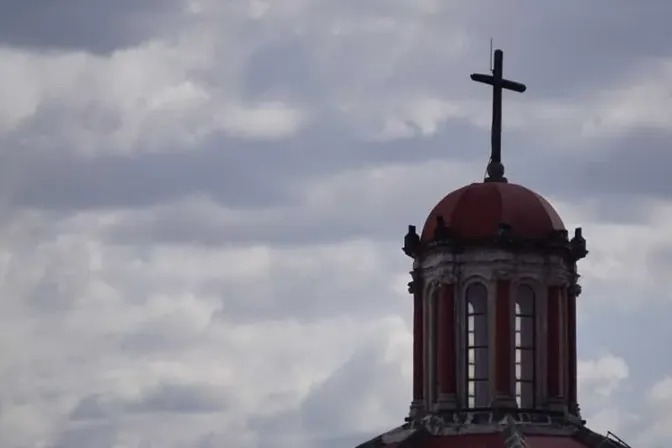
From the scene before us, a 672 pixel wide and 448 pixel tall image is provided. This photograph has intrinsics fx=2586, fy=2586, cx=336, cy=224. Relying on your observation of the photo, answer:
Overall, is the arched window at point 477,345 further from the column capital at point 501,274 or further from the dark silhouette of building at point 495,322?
the column capital at point 501,274

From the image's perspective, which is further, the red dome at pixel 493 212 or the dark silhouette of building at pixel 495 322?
the red dome at pixel 493 212

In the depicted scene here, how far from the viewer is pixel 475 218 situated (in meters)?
76.1

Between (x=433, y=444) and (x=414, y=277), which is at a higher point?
(x=414, y=277)

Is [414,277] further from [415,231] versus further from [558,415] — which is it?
[558,415]

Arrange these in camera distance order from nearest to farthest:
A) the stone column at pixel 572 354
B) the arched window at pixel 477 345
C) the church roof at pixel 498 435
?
the church roof at pixel 498 435 → the arched window at pixel 477 345 → the stone column at pixel 572 354

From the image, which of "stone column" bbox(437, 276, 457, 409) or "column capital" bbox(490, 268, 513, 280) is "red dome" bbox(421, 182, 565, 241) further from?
"stone column" bbox(437, 276, 457, 409)

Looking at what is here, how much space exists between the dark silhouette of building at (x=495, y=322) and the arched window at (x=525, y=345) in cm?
3

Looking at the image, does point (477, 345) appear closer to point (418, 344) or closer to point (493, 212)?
point (418, 344)

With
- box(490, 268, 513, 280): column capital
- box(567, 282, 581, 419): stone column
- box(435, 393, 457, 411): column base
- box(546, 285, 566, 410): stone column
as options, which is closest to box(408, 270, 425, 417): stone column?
box(435, 393, 457, 411): column base

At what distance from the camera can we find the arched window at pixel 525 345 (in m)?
75.6

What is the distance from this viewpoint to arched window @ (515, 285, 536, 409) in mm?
75625

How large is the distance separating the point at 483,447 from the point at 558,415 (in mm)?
2865

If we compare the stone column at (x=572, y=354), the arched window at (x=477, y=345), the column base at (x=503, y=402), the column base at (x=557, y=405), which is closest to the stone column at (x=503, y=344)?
the column base at (x=503, y=402)

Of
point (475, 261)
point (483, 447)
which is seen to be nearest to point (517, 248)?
point (475, 261)
